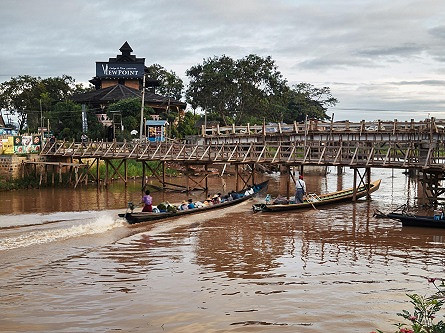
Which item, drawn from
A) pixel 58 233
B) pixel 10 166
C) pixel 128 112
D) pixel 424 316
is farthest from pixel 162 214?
pixel 128 112

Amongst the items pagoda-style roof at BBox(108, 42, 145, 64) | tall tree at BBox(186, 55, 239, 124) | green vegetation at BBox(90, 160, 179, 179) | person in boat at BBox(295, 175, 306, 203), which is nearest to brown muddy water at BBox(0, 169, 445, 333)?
person in boat at BBox(295, 175, 306, 203)

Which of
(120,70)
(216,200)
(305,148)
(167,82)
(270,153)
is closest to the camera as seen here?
(216,200)

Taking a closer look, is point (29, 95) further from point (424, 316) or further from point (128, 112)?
point (424, 316)

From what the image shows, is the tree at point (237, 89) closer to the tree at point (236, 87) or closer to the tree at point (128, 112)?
the tree at point (236, 87)

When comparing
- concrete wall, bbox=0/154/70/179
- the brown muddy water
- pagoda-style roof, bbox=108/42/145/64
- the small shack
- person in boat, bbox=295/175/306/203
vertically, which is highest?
pagoda-style roof, bbox=108/42/145/64

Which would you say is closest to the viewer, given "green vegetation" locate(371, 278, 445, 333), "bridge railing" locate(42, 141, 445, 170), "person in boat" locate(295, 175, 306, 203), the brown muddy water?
"green vegetation" locate(371, 278, 445, 333)

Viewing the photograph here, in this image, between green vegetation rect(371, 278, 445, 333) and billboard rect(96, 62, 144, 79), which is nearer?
green vegetation rect(371, 278, 445, 333)

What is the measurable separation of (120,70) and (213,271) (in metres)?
51.2

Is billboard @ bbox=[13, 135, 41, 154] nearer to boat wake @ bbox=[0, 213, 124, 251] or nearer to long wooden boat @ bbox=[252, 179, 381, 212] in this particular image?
boat wake @ bbox=[0, 213, 124, 251]

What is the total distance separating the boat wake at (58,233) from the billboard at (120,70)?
141 ft

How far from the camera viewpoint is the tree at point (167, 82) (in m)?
72.2

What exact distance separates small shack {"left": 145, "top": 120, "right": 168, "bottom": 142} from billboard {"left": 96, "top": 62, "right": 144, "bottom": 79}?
513 inches

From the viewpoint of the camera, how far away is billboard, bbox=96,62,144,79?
61.3 meters

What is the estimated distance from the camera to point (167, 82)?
Answer: 72.8 meters
